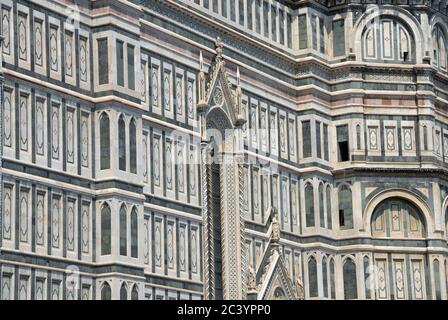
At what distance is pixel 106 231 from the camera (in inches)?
1547

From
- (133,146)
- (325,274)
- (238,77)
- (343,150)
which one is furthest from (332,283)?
(133,146)

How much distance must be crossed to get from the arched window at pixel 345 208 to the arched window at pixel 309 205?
5.06 ft

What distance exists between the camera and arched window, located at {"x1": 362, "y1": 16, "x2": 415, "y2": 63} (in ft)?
173

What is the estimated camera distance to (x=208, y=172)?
4491 cm

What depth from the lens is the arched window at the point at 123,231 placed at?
39469 mm

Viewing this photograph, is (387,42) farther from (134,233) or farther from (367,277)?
(134,233)

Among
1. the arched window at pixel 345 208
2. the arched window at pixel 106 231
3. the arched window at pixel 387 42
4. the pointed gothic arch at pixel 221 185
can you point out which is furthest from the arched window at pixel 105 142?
the arched window at pixel 387 42

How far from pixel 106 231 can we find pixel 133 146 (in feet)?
8.65

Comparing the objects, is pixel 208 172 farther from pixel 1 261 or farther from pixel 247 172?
pixel 1 261
